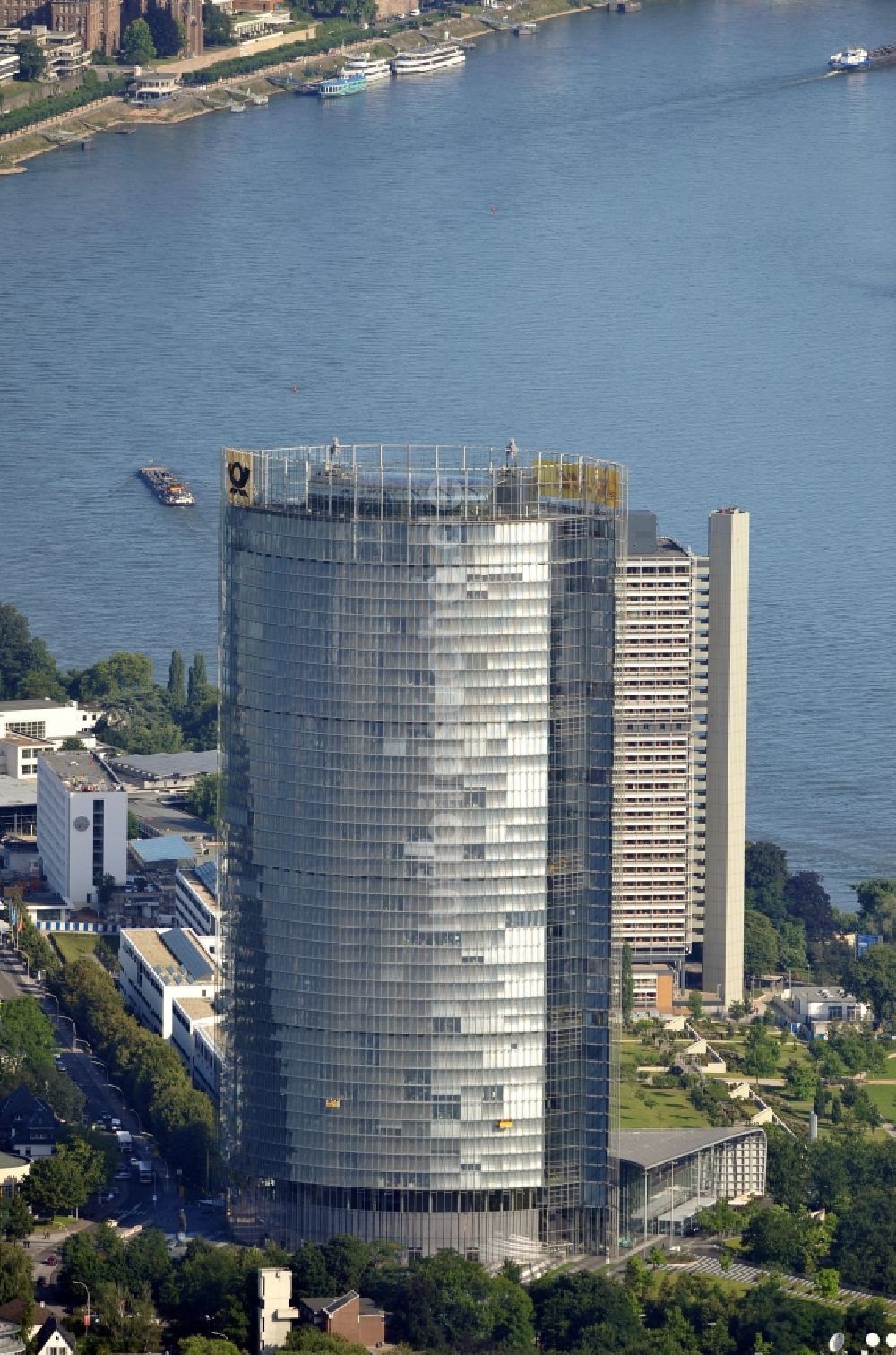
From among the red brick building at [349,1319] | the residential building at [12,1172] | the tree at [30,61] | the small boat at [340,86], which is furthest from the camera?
the small boat at [340,86]

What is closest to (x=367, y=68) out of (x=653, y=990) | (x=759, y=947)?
(x=759, y=947)

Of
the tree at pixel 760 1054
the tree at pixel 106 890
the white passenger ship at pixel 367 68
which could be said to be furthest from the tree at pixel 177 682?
the white passenger ship at pixel 367 68

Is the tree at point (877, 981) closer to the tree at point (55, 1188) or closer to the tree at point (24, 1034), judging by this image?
the tree at point (24, 1034)

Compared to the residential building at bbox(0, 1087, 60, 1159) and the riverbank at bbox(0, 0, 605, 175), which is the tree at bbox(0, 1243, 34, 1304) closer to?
the residential building at bbox(0, 1087, 60, 1159)

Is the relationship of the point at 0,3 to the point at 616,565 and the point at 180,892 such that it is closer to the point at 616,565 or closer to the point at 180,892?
the point at 180,892

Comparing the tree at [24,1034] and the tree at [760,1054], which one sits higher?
the tree at [24,1034]

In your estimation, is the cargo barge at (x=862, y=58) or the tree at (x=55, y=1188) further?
the cargo barge at (x=862, y=58)

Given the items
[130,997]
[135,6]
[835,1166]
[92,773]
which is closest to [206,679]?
[92,773]
